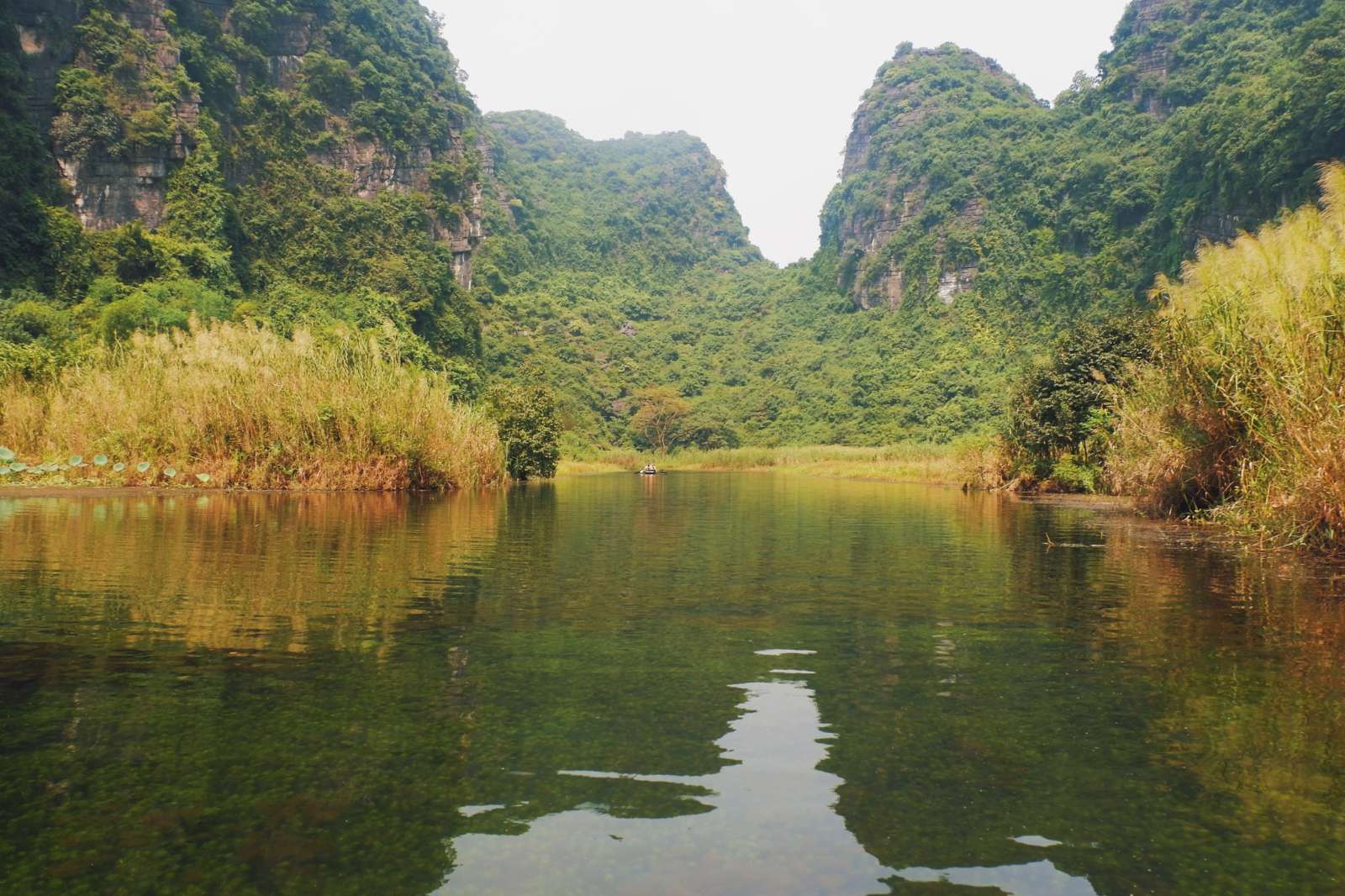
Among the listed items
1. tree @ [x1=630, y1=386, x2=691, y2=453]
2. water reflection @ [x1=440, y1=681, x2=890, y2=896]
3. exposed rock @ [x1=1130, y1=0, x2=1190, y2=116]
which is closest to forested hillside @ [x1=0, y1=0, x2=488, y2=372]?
tree @ [x1=630, y1=386, x2=691, y2=453]

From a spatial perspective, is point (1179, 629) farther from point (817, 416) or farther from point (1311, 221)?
point (817, 416)

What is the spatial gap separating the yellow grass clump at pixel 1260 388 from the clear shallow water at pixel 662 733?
58.8 inches

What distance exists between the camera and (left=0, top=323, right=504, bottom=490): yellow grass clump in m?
21.8

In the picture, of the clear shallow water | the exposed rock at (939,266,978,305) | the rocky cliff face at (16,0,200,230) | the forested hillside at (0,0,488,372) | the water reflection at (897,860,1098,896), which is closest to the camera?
the water reflection at (897,860,1098,896)

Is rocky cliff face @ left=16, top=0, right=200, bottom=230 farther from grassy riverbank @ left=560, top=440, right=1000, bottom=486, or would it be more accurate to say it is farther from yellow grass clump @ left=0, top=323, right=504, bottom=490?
yellow grass clump @ left=0, top=323, right=504, bottom=490

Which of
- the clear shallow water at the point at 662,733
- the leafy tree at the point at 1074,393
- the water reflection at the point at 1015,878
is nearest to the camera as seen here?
the water reflection at the point at 1015,878

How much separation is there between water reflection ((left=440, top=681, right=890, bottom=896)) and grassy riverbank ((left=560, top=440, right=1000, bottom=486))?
2934cm

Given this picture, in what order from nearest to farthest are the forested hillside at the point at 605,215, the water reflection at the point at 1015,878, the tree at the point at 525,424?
the water reflection at the point at 1015,878 < the tree at the point at 525,424 < the forested hillside at the point at 605,215

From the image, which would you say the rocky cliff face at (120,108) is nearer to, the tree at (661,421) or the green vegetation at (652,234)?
the green vegetation at (652,234)

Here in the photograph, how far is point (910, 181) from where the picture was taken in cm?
11169

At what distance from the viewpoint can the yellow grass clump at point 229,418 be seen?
71.5ft

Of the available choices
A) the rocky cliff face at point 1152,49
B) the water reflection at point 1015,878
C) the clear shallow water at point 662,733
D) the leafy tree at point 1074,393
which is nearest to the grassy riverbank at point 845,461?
the leafy tree at point 1074,393

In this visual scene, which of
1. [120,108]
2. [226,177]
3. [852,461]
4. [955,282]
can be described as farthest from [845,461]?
[120,108]

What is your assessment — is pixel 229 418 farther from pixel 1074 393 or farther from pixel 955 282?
pixel 955 282
